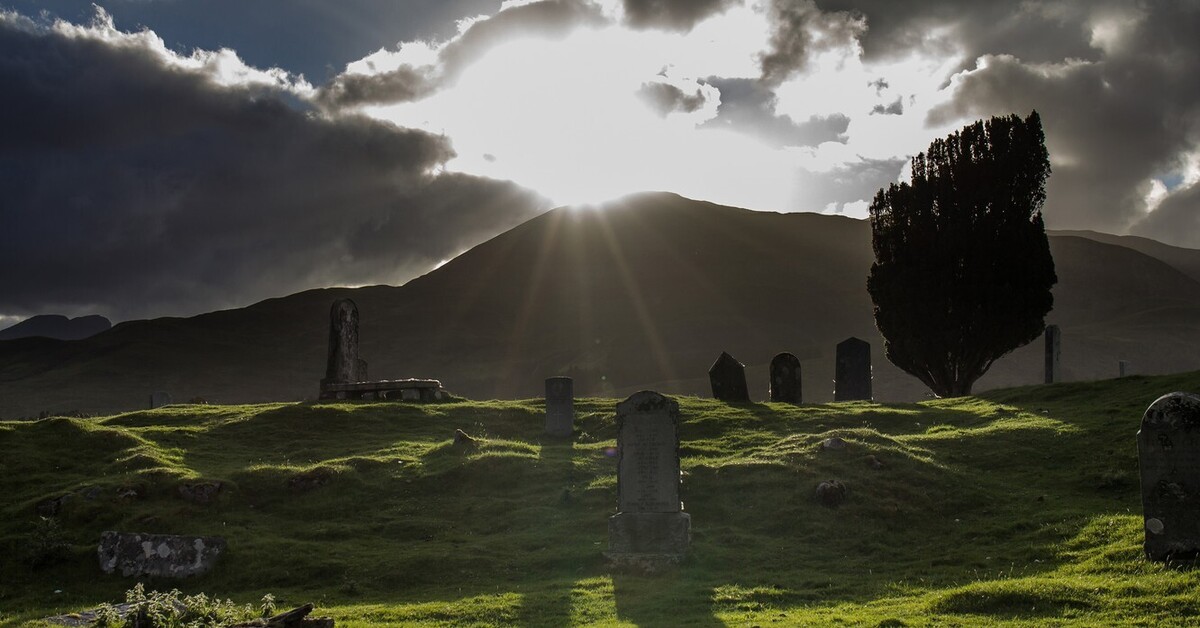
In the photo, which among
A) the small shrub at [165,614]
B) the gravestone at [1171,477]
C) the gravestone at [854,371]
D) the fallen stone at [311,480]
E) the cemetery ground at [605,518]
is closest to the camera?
the small shrub at [165,614]

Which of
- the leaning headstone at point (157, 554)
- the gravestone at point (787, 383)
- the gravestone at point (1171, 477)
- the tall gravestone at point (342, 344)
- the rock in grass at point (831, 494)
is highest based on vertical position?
the tall gravestone at point (342, 344)

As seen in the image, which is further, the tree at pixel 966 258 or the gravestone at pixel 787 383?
the tree at pixel 966 258

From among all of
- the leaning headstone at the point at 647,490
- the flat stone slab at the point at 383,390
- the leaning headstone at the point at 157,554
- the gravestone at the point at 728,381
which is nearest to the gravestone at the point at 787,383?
the gravestone at the point at 728,381

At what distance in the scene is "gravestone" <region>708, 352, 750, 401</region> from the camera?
35594mm

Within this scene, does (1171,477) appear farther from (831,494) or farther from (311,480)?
(311,480)

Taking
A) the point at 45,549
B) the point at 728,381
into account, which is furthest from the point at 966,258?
the point at 45,549

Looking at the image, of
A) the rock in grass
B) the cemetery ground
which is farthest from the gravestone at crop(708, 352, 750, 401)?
the rock in grass

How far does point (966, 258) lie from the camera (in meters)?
40.8

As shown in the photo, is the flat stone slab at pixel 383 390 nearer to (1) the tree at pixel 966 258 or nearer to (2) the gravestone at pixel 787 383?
(2) the gravestone at pixel 787 383

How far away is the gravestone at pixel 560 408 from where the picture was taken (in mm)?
29766

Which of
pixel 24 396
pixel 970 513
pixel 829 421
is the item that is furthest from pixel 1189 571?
pixel 24 396

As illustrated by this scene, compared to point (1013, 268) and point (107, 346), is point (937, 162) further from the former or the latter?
point (107, 346)

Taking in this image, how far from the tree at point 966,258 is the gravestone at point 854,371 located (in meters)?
4.28

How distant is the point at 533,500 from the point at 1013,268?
1077 inches
